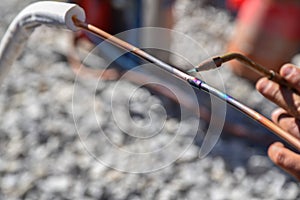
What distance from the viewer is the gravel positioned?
1.44m

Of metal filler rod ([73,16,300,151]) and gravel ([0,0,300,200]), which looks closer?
metal filler rod ([73,16,300,151])

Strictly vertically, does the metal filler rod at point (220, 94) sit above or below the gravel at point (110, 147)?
above

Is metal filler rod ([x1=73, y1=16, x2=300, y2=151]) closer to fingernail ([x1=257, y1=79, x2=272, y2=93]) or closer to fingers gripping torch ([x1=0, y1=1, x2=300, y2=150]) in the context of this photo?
fingers gripping torch ([x1=0, y1=1, x2=300, y2=150])

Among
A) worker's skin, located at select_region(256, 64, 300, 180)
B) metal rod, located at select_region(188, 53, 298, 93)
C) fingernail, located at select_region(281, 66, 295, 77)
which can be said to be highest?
metal rod, located at select_region(188, 53, 298, 93)

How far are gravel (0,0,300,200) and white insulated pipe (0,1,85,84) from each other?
0.71 meters

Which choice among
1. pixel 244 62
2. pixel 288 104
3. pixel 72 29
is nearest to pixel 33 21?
pixel 72 29

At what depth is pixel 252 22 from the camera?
1830 millimetres

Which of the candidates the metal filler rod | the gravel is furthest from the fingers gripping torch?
the gravel

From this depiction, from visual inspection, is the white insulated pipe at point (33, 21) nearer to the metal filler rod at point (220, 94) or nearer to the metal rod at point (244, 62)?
the metal filler rod at point (220, 94)

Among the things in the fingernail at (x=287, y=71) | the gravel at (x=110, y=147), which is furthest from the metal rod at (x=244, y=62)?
the gravel at (x=110, y=147)

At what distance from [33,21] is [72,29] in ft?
0.26

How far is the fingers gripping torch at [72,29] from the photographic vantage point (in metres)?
0.53

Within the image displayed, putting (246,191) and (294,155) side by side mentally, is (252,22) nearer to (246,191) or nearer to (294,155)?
(246,191)

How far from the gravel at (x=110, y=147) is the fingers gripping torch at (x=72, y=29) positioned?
713mm
